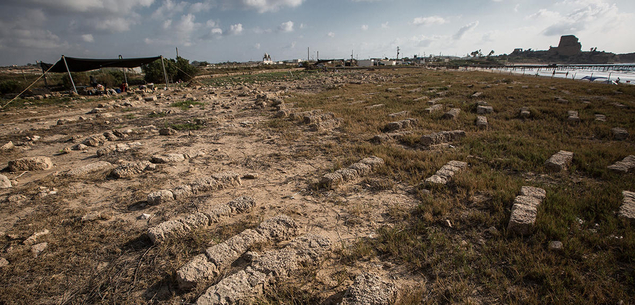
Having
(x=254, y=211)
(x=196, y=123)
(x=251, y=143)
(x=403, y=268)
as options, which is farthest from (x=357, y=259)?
(x=196, y=123)

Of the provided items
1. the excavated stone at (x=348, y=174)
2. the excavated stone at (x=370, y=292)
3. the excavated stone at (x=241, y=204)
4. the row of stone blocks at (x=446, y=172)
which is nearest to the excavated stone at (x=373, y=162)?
the excavated stone at (x=348, y=174)

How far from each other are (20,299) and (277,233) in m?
2.77

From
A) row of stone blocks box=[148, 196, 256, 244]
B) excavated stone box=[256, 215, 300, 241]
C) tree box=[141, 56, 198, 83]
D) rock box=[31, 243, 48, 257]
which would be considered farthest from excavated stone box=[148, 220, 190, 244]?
tree box=[141, 56, 198, 83]

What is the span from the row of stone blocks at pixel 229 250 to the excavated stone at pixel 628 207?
4.64 metres

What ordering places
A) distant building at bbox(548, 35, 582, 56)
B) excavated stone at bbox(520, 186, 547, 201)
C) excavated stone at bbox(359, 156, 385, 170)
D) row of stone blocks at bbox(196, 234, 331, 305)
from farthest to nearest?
Answer: distant building at bbox(548, 35, 582, 56), excavated stone at bbox(359, 156, 385, 170), excavated stone at bbox(520, 186, 547, 201), row of stone blocks at bbox(196, 234, 331, 305)

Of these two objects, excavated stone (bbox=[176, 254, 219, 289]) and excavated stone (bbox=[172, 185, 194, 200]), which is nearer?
excavated stone (bbox=[176, 254, 219, 289])

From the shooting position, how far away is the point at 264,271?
9.54ft

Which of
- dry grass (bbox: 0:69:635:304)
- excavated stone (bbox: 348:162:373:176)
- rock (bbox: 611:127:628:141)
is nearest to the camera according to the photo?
dry grass (bbox: 0:69:635:304)

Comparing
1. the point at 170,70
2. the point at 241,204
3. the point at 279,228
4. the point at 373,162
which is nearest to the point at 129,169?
the point at 241,204

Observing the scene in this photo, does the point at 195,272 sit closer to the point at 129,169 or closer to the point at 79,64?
the point at 129,169

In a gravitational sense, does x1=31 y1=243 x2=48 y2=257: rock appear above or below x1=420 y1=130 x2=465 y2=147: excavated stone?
below

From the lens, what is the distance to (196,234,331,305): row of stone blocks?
2.61 metres

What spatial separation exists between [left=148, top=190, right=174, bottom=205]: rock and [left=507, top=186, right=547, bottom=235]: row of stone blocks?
17.8ft

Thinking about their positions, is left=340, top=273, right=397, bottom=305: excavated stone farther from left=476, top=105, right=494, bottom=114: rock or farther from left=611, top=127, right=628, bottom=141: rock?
left=476, top=105, right=494, bottom=114: rock
